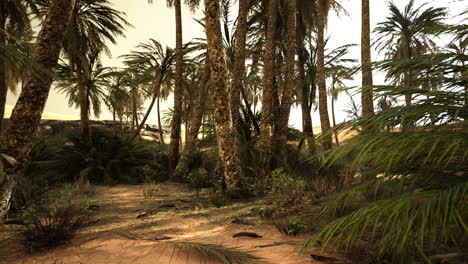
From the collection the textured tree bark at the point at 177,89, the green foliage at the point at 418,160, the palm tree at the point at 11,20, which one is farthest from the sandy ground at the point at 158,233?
the palm tree at the point at 11,20

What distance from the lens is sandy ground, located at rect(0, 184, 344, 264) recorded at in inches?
127

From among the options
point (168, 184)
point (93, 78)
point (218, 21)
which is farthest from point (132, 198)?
point (93, 78)

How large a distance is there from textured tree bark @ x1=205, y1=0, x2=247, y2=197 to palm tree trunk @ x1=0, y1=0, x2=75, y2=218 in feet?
9.25

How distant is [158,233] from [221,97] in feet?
10.3

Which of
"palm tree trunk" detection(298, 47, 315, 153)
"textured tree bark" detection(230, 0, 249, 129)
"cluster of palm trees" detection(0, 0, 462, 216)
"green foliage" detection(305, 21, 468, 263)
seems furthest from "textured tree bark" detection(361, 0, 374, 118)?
"green foliage" detection(305, 21, 468, 263)

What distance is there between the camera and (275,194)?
6.57 metres

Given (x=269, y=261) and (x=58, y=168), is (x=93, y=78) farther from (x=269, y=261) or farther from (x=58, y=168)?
(x=269, y=261)

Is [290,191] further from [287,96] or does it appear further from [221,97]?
[287,96]

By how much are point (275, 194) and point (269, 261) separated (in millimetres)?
3579

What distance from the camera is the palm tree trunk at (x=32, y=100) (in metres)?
Result: 4.30

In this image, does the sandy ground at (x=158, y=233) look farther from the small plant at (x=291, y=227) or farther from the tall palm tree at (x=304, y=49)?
the tall palm tree at (x=304, y=49)

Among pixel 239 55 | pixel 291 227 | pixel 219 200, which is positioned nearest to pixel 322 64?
pixel 239 55

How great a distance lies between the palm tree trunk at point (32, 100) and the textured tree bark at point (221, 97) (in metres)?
2.82

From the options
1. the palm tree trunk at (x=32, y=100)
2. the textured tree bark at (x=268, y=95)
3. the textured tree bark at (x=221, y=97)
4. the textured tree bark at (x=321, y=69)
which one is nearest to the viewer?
the palm tree trunk at (x=32, y=100)
